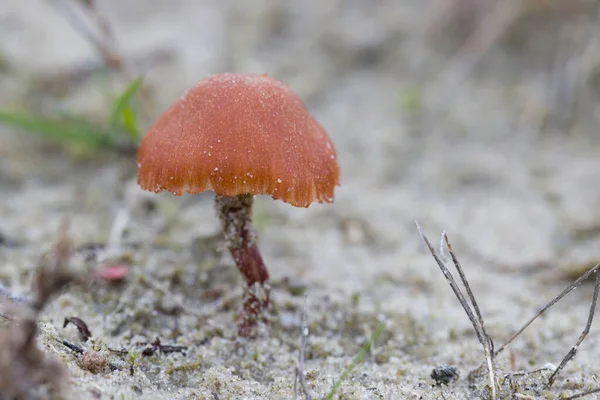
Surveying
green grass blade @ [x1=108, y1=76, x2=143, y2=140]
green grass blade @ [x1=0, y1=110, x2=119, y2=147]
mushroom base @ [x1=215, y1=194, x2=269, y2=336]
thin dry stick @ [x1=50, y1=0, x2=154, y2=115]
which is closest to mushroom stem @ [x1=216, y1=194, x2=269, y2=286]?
mushroom base @ [x1=215, y1=194, x2=269, y2=336]

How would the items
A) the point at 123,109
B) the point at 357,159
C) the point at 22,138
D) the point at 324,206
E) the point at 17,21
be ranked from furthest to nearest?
the point at 17,21 < the point at 357,159 < the point at 22,138 < the point at 324,206 < the point at 123,109

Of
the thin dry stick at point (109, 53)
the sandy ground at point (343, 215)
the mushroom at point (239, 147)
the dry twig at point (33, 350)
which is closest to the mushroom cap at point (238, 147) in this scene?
the mushroom at point (239, 147)

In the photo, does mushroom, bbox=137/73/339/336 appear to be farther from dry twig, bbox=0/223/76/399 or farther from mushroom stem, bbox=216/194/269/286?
dry twig, bbox=0/223/76/399

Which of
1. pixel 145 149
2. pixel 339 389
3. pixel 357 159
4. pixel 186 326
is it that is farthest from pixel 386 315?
pixel 357 159

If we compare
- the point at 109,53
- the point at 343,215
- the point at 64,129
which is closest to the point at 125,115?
the point at 64,129

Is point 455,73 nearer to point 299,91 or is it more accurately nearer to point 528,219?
point 299,91

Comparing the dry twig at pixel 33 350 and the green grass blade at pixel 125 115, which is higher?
the green grass blade at pixel 125 115

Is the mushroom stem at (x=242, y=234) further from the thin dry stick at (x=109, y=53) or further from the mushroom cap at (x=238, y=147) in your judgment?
the thin dry stick at (x=109, y=53)
